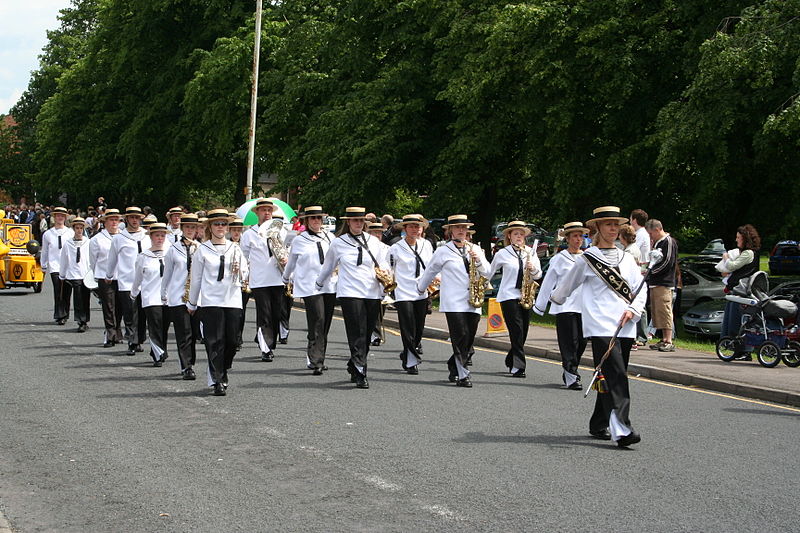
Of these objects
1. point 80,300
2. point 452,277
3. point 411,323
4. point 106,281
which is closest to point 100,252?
point 106,281

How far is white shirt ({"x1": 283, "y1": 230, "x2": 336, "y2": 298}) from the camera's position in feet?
44.4

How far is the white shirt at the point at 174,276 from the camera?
502 inches

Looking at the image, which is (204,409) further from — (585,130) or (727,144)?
(585,130)

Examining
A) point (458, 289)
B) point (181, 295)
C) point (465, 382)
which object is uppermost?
point (458, 289)

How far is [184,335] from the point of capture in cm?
1250

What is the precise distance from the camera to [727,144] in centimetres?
2166

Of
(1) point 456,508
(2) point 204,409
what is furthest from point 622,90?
(1) point 456,508

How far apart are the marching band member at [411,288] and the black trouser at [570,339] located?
1.86 metres

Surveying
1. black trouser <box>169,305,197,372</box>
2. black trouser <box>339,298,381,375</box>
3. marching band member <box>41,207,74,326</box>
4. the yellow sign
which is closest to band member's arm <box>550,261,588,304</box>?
black trouser <box>339,298,381,375</box>

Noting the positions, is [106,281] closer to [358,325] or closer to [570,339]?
[358,325]

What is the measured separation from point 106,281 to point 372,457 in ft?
29.6

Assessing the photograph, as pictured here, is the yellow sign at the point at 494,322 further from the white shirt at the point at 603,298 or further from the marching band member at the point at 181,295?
the white shirt at the point at 603,298

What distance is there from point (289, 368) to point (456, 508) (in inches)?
280

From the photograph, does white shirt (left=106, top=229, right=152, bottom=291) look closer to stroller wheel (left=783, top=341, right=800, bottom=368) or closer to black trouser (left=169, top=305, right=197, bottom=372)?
black trouser (left=169, top=305, right=197, bottom=372)
